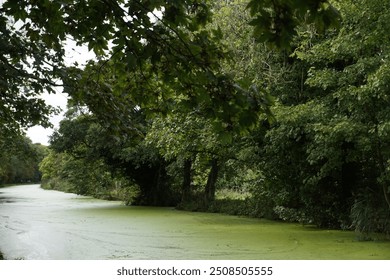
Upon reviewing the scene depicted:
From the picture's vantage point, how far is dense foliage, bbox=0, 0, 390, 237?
2223 millimetres

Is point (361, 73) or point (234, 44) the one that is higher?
point (234, 44)

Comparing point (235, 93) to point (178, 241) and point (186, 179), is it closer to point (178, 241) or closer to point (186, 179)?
point (178, 241)

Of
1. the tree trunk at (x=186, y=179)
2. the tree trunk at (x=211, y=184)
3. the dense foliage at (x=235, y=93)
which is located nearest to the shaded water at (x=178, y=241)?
the dense foliage at (x=235, y=93)

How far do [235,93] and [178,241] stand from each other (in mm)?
5614

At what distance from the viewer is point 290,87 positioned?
940 cm

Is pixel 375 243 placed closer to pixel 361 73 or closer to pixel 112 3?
pixel 361 73

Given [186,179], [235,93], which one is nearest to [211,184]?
[186,179]

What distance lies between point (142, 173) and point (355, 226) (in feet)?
35.5

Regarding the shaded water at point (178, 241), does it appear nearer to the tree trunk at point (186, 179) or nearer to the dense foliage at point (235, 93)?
the dense foliage at point (235, 93)

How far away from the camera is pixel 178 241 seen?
7.34m

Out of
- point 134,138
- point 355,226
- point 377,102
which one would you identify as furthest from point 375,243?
point 134,138

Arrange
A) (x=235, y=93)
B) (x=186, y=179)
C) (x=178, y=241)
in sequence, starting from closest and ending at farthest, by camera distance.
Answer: (x=235, y=93) < (x=178, y=241) < (x=186, y=179)

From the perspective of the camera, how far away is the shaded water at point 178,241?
605 centimetres

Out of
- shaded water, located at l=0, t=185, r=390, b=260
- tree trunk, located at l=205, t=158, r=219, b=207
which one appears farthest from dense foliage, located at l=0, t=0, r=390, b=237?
shaded water, located at l=0, t=185, r=390, b=260
